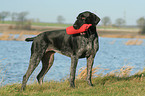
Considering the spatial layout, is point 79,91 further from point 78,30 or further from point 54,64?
point 54,64

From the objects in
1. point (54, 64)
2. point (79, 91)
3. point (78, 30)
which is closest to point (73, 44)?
point (78, 30)

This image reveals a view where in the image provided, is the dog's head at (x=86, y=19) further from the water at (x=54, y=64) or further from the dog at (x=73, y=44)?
the water at (x=54, y=64)

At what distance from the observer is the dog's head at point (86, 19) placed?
21.2ft

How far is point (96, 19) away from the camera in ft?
21.4

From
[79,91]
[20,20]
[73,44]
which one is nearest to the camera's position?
[79,91]

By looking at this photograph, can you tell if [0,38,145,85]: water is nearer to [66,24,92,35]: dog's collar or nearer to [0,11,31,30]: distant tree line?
[66,24,92,35]: dog's collar

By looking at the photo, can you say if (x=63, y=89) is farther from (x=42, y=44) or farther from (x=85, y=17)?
(x=85, y=17)

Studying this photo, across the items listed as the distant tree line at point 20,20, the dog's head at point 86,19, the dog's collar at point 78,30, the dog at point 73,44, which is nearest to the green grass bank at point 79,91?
the dog at point 73,44

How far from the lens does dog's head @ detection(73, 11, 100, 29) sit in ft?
21.2

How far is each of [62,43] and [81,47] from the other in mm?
678

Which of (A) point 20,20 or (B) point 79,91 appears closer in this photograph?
(B) point 79,91

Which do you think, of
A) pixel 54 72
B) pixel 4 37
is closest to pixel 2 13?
pixel 4 37

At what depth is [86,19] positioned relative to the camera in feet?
21.3

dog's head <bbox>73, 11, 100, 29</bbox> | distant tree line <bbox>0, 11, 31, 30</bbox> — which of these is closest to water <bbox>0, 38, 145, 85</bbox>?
dog's head <bbox>73, 11, 100, 29</bbox>
